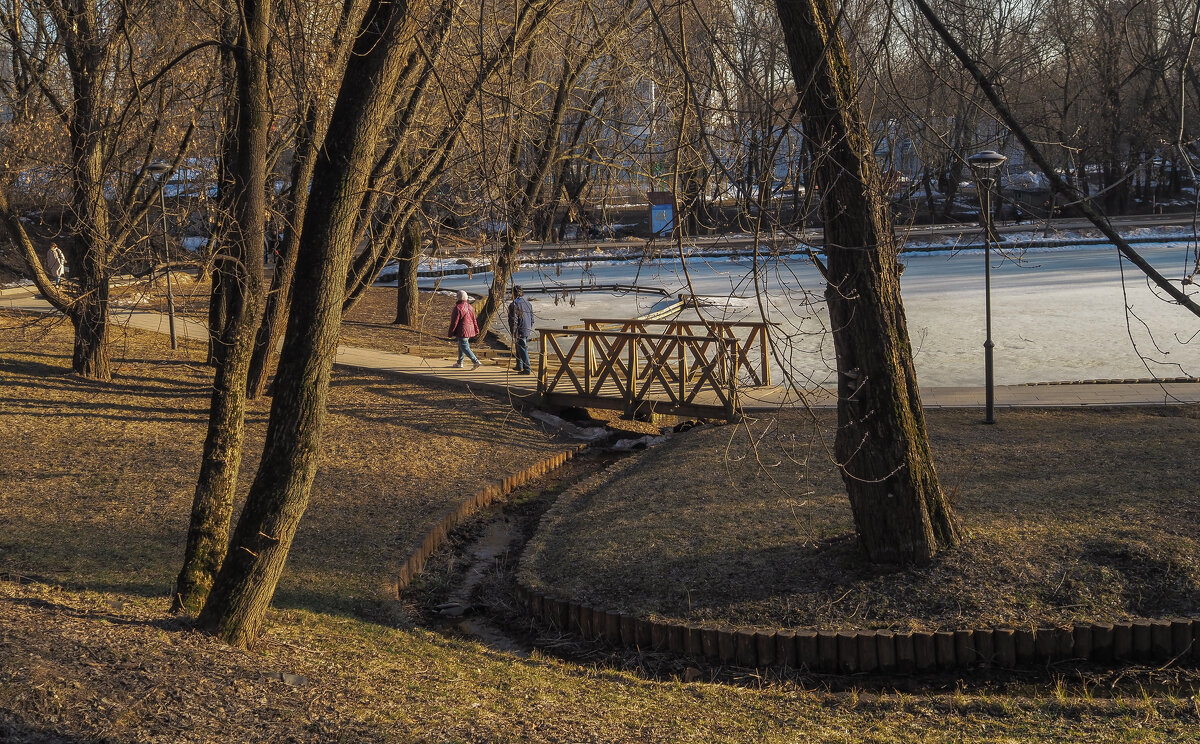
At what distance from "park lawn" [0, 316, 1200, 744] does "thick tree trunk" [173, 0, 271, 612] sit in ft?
1.34

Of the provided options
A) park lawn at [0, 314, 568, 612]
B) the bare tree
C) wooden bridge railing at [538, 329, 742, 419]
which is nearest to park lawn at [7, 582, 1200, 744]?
park lawn at [0, 314, 568, 612]

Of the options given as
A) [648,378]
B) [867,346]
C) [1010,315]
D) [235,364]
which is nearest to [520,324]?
[648,378]

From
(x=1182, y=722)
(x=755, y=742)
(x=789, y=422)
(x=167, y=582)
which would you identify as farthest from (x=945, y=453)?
(x=167, y=582)

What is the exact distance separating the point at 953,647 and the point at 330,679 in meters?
3.59

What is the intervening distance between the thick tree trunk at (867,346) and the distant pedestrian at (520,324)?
8.19 m

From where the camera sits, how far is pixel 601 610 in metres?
6.89

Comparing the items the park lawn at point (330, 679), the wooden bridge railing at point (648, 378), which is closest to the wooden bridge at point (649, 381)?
the wooden bridge railing at point (648, 378)

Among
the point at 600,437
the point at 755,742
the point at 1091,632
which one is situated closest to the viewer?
the point at 755,742

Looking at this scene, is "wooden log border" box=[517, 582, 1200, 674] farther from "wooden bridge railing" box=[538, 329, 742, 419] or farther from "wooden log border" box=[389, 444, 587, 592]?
"wooden bridge railing" box=[538, 329, 742, 419]

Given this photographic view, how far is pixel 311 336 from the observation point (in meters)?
5.43

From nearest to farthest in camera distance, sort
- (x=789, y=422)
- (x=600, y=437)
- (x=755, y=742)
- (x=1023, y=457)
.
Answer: (x=755, y=742) → (x=1023, y=457) → (x=789, y=422) → (x=600, y=437)

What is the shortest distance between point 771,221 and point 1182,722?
3169mm

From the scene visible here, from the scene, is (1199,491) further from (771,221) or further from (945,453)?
(771,221)

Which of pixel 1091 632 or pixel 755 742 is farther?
pixel 1091 632
